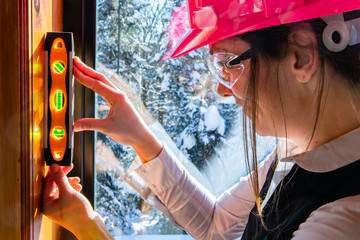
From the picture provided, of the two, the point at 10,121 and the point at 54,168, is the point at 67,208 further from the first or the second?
the point at 10,121

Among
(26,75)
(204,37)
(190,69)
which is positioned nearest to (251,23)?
(204,37)

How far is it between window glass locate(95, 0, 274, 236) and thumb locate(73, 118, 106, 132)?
0.32 metres

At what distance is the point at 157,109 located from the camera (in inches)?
57.1

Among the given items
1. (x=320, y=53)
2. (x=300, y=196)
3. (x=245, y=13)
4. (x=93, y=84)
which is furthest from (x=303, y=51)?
(x=93, y=84)

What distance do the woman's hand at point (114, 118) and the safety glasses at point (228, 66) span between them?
299mm

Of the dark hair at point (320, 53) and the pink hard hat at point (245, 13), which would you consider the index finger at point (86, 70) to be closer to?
the pink hard hat at point (245, 13)

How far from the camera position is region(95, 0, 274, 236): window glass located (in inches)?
→ 55.4

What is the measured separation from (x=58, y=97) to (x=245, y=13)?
0.53 metres

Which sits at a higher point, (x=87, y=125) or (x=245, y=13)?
(x=245, y=13)

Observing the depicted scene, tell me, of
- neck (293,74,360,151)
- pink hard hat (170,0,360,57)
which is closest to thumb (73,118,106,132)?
pink hard hat (170,0,360,57)

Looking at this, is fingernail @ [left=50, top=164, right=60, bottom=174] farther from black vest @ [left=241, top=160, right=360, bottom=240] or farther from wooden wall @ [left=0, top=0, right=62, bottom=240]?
black vest @ [left=241, top=160, right=360, bottom=240]

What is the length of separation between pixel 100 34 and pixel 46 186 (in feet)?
1.97

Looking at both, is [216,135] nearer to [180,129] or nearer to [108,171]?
[180,129]

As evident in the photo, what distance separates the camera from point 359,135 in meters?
0.85
